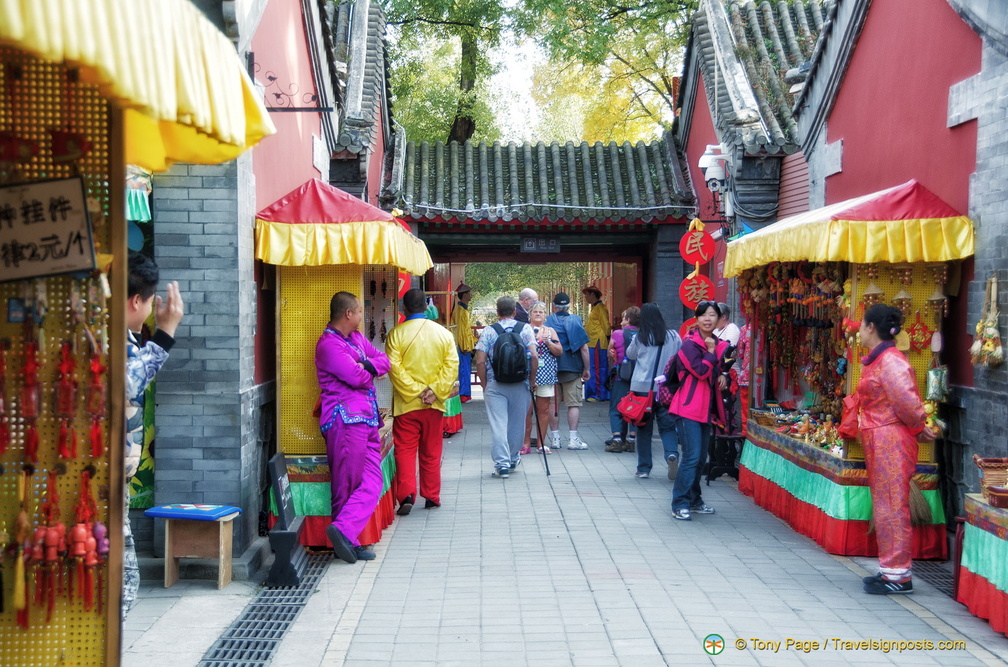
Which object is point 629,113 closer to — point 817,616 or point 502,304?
point 502,304

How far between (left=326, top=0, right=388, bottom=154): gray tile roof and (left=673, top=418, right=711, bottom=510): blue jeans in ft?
19.4

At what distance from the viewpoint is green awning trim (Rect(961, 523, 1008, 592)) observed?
4.98m

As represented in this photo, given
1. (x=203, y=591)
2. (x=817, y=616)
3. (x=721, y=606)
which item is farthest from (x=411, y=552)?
(x=817, y=616)

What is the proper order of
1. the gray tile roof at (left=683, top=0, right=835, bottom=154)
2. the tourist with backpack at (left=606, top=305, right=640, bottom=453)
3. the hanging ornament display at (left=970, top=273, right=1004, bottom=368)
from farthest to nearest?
the gray tile roof at (left=683, top=0, right=835, bottom=154), the tourist with backpack at (left=606, top=305, right=640, bottom=453), the hanging ornament display at (left=970, top=273, right=1004, bottom=368)

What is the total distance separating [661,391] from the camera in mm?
8289

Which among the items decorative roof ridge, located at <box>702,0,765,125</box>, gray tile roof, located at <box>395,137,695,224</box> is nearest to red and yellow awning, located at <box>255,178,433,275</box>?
decorative roof ridge, located at <box>702,0,765,125</box>

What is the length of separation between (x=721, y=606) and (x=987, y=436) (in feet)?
6.99

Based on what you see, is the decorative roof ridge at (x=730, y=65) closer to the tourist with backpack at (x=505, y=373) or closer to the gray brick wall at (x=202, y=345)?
the tourist with backpack at (x=505, y=373)

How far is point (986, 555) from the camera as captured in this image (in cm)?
520

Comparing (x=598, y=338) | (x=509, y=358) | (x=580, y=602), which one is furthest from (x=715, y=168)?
(x=580, y=602)

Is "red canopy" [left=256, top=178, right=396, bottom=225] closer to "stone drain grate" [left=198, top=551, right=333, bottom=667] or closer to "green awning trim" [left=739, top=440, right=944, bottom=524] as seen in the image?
"stone drain grate" [left=198, top=551, right=333, bottom=667]

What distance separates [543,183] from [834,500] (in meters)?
9.19

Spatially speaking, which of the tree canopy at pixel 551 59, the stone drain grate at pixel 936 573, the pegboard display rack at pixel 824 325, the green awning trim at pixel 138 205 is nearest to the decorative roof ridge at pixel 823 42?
the pegboard display rack at pixel 824 325

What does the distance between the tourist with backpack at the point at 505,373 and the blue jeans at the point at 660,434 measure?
3.96 ft
